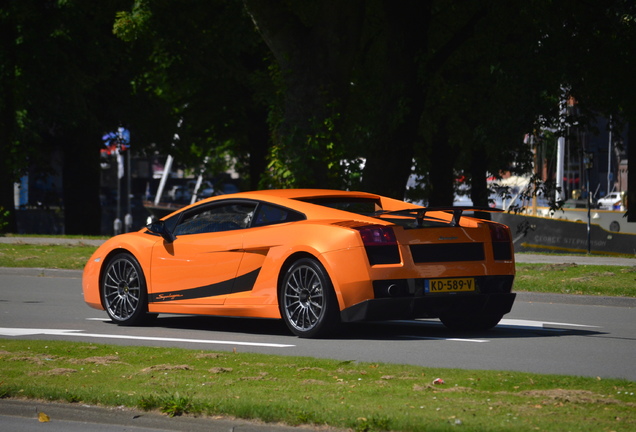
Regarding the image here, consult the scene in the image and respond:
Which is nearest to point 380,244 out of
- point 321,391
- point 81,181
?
point 321,391

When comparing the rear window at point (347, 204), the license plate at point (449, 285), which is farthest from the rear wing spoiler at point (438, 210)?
the license plate at point (449, 285)

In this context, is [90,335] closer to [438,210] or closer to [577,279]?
[438,210]

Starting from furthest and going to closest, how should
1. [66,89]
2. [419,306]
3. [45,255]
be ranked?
[66,89]
[45,255]
[419,306]

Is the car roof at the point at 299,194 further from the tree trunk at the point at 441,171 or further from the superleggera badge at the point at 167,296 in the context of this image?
the tree trunk at the point at 441,171

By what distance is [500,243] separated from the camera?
1082cm

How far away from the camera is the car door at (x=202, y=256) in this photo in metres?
11.2

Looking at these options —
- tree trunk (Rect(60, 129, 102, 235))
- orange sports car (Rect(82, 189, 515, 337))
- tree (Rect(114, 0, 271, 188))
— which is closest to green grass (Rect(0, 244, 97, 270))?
tree (Rect(114, 0, 271, 188))

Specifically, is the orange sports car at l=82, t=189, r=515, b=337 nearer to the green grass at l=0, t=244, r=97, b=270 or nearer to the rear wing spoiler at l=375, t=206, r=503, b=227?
the rear wing spoiler at l=375, t=206, r=503, b=227

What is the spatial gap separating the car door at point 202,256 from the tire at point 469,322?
218 centimetres

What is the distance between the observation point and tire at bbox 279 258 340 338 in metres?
10.2

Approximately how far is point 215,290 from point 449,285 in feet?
7.87

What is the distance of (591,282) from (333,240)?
7.41 metres

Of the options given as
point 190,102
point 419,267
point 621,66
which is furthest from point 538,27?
point 190,102

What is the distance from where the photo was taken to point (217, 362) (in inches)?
332
